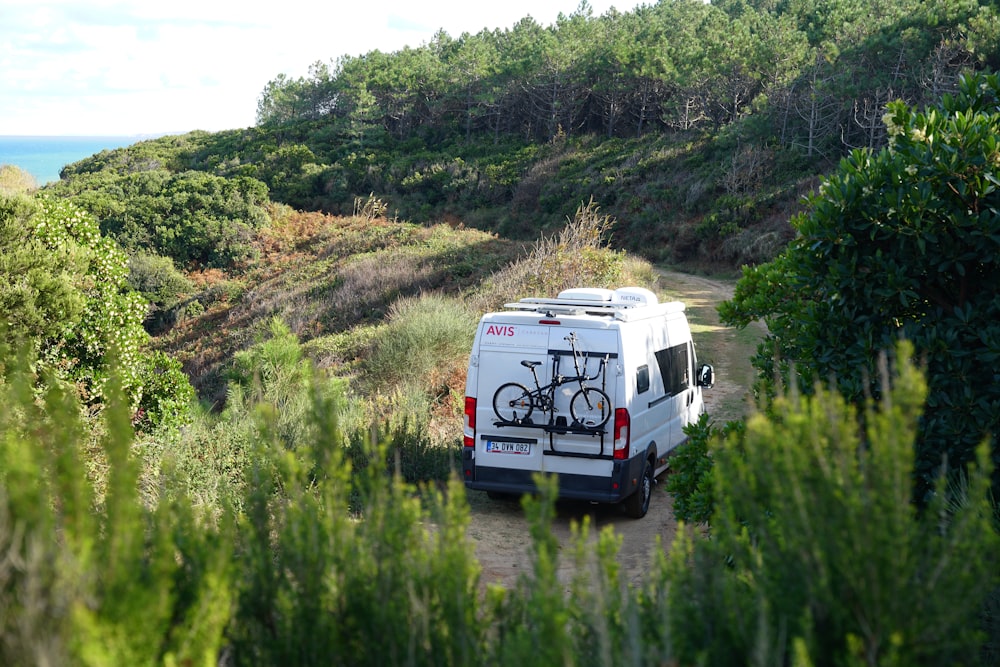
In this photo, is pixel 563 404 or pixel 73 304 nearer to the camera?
pixel 563 404

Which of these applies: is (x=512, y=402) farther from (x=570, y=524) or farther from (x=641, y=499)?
(x=570, y=524)

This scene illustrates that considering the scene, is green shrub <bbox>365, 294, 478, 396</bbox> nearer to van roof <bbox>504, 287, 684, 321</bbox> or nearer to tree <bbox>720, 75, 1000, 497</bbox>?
van roof <bbox>504, 287, 684, 321</bbox>

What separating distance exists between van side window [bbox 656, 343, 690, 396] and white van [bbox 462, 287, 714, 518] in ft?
1.88

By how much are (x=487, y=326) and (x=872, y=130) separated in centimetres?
2900

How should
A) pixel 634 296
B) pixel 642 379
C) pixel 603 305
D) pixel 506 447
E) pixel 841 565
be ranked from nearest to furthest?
pixel 841 565
pixel 506 447
pixel 642 379
pixel 603 305
pixel 634 296

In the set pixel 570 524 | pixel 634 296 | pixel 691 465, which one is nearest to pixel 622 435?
pixel 691 465

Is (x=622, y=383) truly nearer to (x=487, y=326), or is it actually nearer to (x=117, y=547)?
(x=487, y=326)

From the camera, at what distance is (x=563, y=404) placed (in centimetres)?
811

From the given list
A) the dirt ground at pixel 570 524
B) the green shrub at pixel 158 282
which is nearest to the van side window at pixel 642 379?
the dirt ground at pixel 570 524

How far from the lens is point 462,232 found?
31828 mm

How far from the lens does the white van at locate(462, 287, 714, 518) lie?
8.03 m

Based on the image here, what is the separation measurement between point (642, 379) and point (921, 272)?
3.68 metres

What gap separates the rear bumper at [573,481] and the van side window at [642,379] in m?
0.70

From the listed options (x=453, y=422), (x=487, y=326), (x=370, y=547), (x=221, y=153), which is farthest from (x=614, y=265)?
(x=221, y=153)
